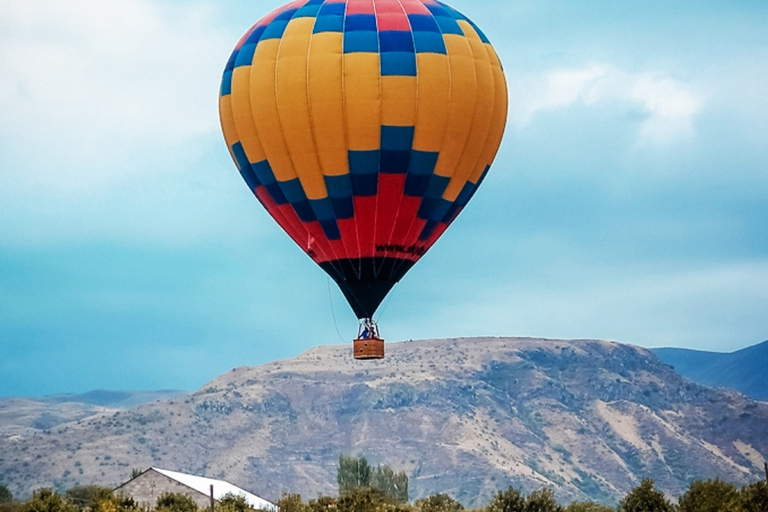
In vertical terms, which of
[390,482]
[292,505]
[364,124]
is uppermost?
[364,124]

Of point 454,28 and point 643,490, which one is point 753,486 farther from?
point 454,28

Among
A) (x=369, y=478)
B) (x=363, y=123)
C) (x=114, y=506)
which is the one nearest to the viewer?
(x=363, y=123)

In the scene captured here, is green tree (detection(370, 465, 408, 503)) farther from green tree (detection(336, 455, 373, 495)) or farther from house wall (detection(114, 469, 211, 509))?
house wall (detection(114, 469, 211, 509))

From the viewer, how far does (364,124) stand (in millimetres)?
42125

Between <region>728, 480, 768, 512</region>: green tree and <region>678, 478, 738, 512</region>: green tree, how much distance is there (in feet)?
3.61

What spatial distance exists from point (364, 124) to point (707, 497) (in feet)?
64.7

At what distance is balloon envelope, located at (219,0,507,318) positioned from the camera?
42.1 metres

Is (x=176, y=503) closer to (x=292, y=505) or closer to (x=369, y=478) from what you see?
(x=292, y=505)

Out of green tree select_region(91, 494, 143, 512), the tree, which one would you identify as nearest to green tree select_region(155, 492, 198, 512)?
green tree select_region(91, 494, 143, 512)

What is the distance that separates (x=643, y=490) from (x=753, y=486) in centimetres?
538

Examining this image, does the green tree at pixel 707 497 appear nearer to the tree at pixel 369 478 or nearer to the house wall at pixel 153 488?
the house wall at pixel 153 488

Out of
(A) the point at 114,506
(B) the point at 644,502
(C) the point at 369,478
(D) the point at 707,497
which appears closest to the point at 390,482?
(C) the point at 369,478

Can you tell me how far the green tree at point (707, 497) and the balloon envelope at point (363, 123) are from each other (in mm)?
14215

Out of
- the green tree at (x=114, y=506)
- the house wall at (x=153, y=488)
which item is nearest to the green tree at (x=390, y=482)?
the house wall at (x=153, y=488)
